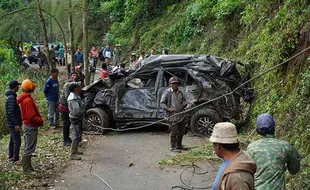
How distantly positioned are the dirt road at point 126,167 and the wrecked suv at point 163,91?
1.61ft

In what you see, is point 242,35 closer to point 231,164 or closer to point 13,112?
point 13,112

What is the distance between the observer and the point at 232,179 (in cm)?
302

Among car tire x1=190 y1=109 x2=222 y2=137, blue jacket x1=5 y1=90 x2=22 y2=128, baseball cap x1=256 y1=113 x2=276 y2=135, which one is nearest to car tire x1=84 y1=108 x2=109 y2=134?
car tire x1=190 y1=109 x2=222 y2=137

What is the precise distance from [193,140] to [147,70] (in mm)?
2297

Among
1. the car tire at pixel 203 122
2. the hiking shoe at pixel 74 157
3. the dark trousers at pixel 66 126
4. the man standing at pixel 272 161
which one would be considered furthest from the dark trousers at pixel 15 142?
the man standing at pixel 272 161

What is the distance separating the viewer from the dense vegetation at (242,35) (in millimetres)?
7562

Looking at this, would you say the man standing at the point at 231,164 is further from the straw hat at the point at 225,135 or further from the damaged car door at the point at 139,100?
the damaged car door at the point at 139,100

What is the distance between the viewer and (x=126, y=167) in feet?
28.5

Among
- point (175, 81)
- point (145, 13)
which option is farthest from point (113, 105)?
point (145, 13)

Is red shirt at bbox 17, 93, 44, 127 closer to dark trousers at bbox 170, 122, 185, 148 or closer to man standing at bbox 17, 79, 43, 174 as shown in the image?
man standing at bbox 17, 79, 43, 174

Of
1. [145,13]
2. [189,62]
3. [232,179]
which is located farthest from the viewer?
[145,13]

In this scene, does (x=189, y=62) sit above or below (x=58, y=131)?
above

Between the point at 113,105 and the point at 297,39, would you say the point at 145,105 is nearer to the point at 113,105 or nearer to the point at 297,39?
the point at 113,105

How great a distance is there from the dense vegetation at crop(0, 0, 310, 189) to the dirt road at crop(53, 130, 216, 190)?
1991mm
